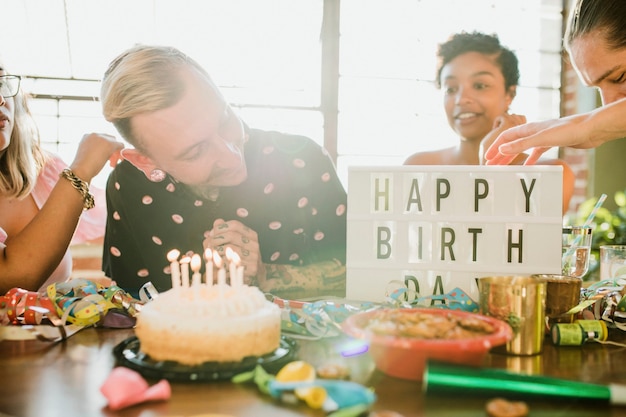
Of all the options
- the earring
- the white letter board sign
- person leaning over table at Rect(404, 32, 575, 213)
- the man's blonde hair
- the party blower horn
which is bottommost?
the party blower horn

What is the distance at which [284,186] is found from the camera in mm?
1906

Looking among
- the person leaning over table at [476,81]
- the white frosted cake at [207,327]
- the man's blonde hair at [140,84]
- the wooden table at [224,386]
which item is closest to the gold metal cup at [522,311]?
the wooden table at [224,386]

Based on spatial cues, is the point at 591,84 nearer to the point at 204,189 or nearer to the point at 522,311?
the point at 522,311

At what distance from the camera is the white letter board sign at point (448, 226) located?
1.11 m

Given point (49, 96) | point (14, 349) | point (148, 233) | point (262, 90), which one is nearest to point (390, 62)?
point (262, 90)

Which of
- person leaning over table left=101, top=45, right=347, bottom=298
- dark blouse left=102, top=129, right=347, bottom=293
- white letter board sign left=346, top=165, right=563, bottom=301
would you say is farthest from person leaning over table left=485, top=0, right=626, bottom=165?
dark blouse left=102, top=129, right=347, bottom=293

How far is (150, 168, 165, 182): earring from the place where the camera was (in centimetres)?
171

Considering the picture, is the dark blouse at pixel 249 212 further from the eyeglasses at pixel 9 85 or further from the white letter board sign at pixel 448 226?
the white letter board sign at pixel 448 226

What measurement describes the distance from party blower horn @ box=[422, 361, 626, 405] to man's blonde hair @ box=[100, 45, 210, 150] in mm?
1000

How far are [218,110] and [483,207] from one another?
73cm

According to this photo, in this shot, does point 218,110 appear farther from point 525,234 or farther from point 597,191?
point 597,191

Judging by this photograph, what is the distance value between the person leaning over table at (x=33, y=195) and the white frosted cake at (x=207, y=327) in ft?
2.27

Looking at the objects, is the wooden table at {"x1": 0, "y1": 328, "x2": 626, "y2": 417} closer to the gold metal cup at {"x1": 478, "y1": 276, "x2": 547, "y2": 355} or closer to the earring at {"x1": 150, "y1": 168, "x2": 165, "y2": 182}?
the gold metal cup at {"x1": 478, "y1": 276, "x2": 547, "y2": 355}

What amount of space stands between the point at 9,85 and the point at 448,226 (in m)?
1.24
